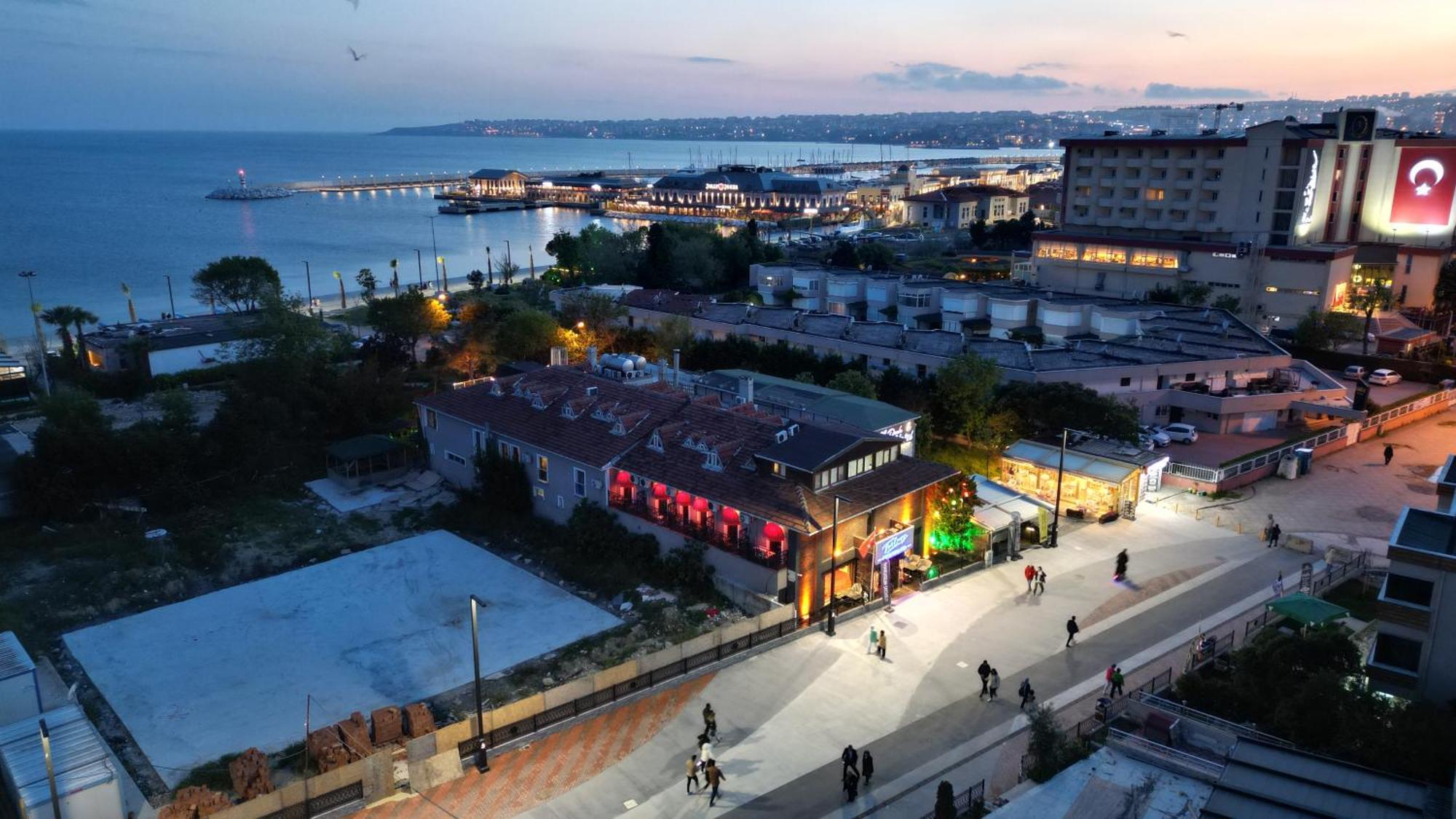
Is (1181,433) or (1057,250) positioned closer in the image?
(1181,433)

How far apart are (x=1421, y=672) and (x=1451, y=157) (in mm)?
71361

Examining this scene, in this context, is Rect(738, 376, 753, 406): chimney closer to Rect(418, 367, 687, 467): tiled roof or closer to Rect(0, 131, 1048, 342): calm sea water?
Rect(418, 367, 687, 467): tiled roof

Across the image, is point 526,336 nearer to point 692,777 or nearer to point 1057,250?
point 692,777

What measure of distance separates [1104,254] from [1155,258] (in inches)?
165

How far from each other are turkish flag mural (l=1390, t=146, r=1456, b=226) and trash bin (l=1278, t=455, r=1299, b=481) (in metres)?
49.9

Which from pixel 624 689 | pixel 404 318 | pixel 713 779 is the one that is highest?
pixel 404 318

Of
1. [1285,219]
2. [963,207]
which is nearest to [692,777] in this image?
[1285,219]

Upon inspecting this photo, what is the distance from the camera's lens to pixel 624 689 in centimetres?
2050

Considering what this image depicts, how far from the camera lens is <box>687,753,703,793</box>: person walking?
17641 mm

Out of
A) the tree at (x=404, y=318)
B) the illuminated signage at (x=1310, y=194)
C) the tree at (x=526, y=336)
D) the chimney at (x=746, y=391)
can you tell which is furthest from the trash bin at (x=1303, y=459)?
the tree at (x=404, y=318)

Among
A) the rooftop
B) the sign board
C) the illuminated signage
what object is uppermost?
the illuminated signage

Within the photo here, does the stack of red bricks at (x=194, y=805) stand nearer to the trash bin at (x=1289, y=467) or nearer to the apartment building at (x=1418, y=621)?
the apartment building at (x=1418, y=621)

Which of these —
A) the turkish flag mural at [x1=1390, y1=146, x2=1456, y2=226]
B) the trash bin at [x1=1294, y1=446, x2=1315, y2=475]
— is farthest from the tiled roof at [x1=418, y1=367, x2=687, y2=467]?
the turkish flag mural at [x1=1390, y1=146, x2=1456, y2=226]

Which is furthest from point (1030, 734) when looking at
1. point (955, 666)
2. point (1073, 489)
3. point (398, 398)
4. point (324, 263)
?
point (324, 263)
